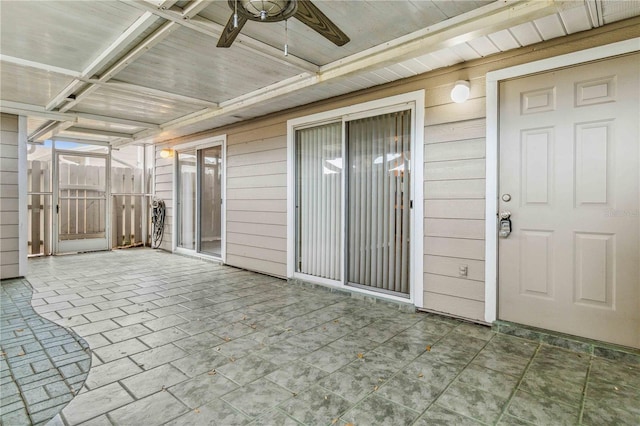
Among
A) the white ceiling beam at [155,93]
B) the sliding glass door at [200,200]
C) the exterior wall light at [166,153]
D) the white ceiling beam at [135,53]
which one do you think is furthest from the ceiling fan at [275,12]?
the exterior wall light at [166,153]

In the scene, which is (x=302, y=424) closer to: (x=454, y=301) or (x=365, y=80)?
(x=454, y=301)

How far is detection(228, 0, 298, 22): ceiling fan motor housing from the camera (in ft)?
5.63

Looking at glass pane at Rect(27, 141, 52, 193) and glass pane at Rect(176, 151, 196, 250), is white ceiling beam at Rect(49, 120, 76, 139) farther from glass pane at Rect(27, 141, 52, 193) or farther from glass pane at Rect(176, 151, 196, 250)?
glass pane at Rect(176, 151, 196, 250)

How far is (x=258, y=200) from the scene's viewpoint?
5.39m

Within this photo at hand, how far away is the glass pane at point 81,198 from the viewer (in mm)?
7078

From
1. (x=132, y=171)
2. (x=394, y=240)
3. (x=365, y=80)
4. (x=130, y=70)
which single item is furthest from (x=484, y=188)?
(x=132, y=171)

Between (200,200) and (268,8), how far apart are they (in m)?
5.37

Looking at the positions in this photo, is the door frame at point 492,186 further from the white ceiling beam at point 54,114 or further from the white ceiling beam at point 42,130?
the white ceiling beam at point 42,130

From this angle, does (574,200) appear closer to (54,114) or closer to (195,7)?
(195,7)

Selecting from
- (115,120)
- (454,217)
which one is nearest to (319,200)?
(454,217)

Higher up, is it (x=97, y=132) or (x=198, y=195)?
(x=97, y=132)

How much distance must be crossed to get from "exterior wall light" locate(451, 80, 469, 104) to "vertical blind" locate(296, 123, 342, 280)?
1516mm

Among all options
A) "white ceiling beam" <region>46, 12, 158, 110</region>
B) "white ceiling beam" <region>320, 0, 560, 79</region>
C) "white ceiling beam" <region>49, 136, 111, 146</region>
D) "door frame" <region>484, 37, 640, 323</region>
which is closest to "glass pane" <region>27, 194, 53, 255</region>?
"white ceiling beam" <region>49, 136, 111, 146</region>

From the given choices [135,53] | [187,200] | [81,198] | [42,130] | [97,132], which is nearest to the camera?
[135,53]
